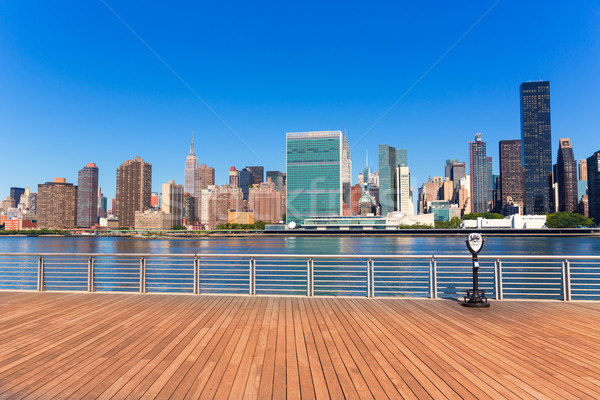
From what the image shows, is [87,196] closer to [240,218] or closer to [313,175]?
[240,218]

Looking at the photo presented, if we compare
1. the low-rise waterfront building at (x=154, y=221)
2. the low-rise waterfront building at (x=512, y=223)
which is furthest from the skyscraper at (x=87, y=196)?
the low-rise waterfront building at (x=512, y=223)

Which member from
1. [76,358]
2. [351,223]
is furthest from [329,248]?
[351,223]

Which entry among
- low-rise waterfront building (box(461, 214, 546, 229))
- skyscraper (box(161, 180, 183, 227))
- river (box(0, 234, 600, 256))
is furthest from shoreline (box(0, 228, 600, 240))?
river (box(0, 234, 600, 256))

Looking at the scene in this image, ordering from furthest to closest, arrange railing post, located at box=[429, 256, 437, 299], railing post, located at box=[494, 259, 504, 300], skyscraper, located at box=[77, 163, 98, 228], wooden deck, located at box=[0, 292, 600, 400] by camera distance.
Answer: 1. skyscraper, located at box=[77, 163, 98, 228]
2. railing post, located at box=[429, 256, 437, 299]
3. railing post, located at box=[494, 259, 504, 300]
4. wooden deck, located at box=[0, 292, 600, 400]

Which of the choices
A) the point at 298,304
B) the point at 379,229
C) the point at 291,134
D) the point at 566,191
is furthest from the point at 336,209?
the point at 298,304

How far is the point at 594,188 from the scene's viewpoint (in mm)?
160000

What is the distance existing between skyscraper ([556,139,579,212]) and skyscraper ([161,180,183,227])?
19313 centimetres

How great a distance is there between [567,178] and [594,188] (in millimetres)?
30598

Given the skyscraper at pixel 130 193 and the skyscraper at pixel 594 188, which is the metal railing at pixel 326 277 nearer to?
the skyscraper at pixel 594 188

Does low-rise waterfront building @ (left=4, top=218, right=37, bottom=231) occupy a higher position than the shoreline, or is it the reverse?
low-rise waterfront building @ (left=4, top=218, right=37, bottom=231)

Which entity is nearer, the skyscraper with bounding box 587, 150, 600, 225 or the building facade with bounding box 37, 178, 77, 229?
the skyscraper with bounding box 587, 150, 600, 225

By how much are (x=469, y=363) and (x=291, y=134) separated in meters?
162

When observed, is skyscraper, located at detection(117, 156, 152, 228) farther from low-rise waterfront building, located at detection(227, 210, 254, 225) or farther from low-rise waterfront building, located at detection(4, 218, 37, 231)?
low-rise waterfront building, located at detection(227, 210, 254, 225)

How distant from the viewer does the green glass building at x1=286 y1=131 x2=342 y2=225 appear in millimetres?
161750
